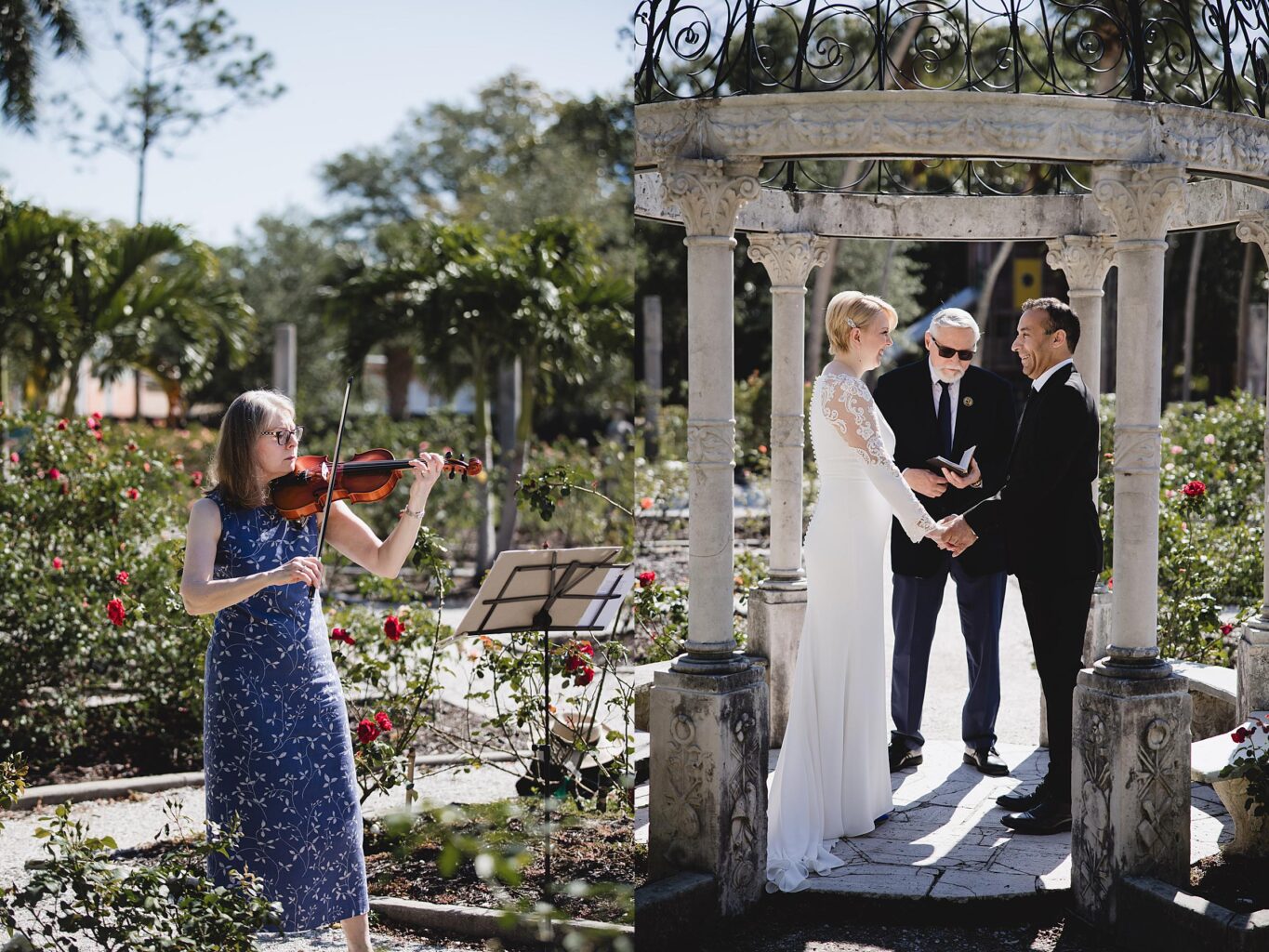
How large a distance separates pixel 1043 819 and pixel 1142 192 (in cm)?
246

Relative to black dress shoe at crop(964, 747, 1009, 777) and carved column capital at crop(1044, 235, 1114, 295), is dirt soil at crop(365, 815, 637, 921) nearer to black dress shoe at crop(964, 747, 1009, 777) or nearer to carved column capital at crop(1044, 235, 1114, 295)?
black dress shoe at crop(964, 747, 1009, 777)

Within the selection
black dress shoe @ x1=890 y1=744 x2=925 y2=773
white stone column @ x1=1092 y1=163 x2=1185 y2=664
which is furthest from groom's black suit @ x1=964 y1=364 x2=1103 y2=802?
black dress shoe @ x1=890 y1=744 x2=925 y2=773

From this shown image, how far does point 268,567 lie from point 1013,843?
3115 millimetres

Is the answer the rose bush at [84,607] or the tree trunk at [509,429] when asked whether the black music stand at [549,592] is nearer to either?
the rose bush at [84,607]

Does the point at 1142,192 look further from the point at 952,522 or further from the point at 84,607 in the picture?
the point at 84,607

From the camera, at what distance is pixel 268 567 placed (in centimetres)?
354

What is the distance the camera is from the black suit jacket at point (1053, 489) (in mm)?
4879

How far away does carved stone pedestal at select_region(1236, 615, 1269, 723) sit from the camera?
18.3 ft

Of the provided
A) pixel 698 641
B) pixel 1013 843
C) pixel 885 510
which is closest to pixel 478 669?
pixel 698 641

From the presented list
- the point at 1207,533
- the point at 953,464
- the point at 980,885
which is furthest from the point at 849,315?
the point at 1207,533

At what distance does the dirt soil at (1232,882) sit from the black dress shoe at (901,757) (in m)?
1.43

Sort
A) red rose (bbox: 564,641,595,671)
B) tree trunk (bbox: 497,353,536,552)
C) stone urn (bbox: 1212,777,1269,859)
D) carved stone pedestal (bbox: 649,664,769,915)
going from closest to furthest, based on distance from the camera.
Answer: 1. carved stone pedestal (bbox: 649,664,769,915)
2. stone urn (bbox: 1212,777,1269,859)
3. red rose (bbox: 564,641,595,671)
4. tree trunk (bbox: 497,353,536,552)

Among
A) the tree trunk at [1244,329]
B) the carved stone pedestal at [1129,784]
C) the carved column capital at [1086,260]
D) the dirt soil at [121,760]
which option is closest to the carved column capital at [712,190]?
the carved stone pedestal at [1129,784]

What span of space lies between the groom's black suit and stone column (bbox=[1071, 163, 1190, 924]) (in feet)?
1.52
